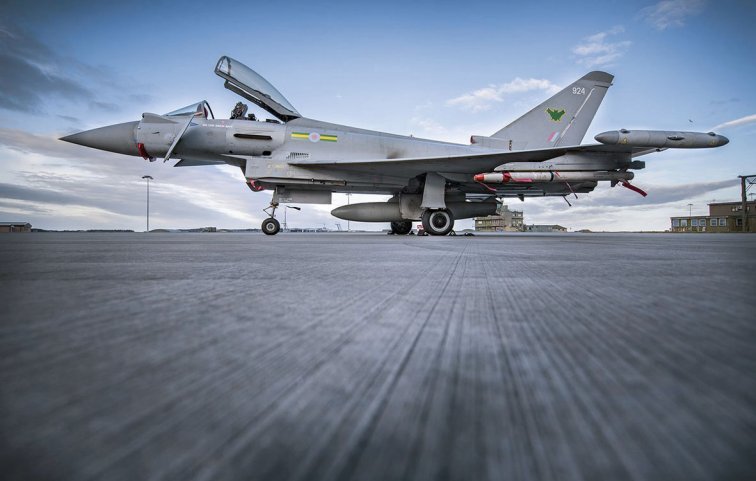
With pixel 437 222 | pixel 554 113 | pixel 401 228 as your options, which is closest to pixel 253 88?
pixel 437 222

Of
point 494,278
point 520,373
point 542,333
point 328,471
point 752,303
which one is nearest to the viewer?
point 328,471

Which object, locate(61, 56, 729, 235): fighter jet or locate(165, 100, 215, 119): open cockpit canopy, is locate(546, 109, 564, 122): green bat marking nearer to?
locate(61, 56, 729, 235): fighter jet

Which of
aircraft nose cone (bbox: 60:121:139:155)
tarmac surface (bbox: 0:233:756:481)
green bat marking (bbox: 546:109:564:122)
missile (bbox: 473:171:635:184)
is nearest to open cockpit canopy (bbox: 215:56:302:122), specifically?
aircraft nose cone (bbox: 60:121:139:155)

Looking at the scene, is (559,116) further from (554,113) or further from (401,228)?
(401,228)

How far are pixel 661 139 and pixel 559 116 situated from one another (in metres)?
2.17

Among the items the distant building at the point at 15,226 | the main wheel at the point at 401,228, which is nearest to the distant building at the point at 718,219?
the main wheel at the point at 401,228

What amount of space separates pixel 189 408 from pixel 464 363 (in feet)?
0.58

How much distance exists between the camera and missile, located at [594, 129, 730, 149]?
5176mm

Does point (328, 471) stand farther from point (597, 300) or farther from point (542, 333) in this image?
point (597, 300)

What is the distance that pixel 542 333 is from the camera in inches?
14.1

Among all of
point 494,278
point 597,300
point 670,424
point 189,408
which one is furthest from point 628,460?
point 494,278

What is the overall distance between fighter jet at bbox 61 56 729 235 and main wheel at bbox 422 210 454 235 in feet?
0.05

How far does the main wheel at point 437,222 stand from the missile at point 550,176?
1096 mm

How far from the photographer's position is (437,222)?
5.61 m
